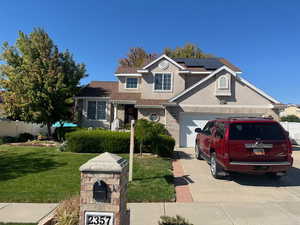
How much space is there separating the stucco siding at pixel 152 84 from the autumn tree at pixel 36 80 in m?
6.39

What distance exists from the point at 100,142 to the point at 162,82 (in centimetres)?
846

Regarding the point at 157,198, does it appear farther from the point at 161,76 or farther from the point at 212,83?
the point at 161,76

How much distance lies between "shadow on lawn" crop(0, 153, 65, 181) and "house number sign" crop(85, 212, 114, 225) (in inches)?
221

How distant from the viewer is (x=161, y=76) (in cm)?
1759

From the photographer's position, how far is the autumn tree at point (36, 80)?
611 inches

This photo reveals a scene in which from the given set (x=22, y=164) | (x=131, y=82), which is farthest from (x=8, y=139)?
(x=131, y=82)

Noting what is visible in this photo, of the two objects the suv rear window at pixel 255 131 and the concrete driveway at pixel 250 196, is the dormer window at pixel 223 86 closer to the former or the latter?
the concrete driveway at pixel 250 196

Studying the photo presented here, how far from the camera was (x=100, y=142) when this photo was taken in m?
11.4

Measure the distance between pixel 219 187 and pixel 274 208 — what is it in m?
1.75

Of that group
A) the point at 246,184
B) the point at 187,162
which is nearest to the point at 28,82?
the point at 187,162

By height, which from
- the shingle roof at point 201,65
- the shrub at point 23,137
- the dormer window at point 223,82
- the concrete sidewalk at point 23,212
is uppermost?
the shingle roof at point 201,65

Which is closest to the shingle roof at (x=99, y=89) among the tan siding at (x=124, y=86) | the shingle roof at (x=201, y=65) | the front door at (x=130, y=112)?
the tan siding at (x=124, y=86)

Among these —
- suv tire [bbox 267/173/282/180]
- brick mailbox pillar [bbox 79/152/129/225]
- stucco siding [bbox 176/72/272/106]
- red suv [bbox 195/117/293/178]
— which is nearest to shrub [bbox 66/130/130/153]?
stucco siding [bbox 176/72/272/106]

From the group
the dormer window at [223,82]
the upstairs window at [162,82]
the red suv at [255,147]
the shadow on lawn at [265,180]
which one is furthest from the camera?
the upstairs window at [162,82]
